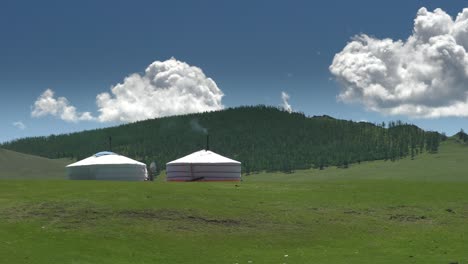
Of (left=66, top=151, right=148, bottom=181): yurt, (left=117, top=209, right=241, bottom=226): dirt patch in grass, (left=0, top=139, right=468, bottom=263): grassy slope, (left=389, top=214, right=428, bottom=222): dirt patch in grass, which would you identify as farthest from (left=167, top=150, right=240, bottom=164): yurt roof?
(left=117, top=209, right=241, bottom=226): dirt patch in grass

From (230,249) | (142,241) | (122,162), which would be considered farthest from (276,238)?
(122,162)

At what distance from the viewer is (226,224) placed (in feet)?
112

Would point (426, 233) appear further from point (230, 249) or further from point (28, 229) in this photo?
point (28, 229)

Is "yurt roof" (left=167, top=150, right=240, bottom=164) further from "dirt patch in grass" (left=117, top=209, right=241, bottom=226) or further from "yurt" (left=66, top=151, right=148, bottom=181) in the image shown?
"dirt patch in grass" (left=117, top=209, right=241, bottom=226)

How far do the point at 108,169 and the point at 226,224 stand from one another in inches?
1383

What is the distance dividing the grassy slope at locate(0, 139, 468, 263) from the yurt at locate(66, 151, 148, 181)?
19.6 m

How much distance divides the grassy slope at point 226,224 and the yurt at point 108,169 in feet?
64.2

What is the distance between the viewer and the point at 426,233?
33.6 metres

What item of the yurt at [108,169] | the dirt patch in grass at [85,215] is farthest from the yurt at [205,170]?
the dirt patch in grass at [85,215]

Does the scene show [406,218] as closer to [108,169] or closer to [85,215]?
[85,215]

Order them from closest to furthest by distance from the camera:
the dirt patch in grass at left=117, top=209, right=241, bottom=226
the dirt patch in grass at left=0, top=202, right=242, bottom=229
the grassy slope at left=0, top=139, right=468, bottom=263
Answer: the grassy slope at left=0, top=139, right=468, bottom=263, the dirt patch in grass at left=0, top=202, right=242, bottom=229, the dirt patch in grass at left=117, top=209, right=241, bottom=226

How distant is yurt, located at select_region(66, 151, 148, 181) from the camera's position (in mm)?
66875

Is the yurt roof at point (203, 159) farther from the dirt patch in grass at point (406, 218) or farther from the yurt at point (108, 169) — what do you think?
the dirt patch in grass at point (406, 218)

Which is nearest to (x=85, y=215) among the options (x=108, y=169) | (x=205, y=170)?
(x=205, y=170)
